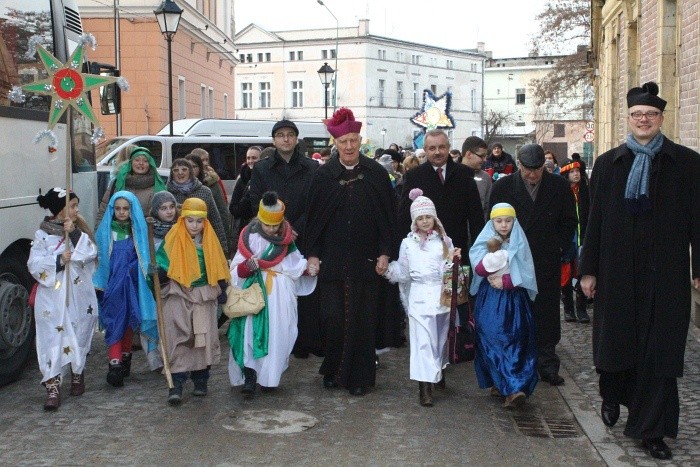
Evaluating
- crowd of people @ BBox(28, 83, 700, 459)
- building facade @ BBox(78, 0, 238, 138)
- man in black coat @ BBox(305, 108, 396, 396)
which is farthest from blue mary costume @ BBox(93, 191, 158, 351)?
building facade @ BBox(78, 0, 238, 138)

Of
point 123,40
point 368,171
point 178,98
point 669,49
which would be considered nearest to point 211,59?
point 178,98

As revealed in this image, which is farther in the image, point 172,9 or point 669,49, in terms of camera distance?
point 172,9

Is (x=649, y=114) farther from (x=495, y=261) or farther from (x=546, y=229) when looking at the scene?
(x=546, y=229)

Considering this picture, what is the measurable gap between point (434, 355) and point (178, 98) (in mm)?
29705

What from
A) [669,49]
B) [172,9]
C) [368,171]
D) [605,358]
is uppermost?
[172,9]

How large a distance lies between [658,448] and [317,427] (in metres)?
2.18

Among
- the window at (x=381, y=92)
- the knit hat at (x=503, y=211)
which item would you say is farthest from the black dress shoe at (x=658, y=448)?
the window at (x=381, y=92)

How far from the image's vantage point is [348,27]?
82.2 metres

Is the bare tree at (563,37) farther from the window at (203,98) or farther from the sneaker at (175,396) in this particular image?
the sneaker at (175,396)

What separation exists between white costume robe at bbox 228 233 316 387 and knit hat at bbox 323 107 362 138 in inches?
38.9

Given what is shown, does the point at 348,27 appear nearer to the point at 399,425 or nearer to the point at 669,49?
the point at 669,49

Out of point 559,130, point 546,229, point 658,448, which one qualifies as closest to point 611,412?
point 658,448

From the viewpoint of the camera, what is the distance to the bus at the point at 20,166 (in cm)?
851

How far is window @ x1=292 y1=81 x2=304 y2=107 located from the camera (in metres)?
83.5
